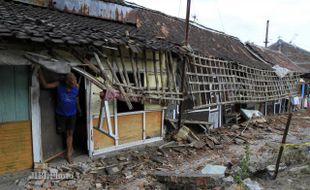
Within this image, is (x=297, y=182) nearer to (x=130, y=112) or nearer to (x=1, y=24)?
(x=130, y=112)

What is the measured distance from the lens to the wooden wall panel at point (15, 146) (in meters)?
5.26

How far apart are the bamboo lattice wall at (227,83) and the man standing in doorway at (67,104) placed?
4.58 m

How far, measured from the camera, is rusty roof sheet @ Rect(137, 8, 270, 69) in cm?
1012

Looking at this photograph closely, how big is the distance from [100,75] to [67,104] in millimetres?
1077

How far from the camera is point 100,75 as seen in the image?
6.37m

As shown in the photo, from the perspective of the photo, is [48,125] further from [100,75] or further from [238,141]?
[238,141]

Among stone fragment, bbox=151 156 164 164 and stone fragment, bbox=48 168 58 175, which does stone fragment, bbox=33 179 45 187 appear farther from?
stone fragment, bbox=151 156 164 164

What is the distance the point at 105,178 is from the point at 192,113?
17.8 feet

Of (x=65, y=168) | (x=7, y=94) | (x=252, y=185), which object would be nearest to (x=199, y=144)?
(x=252, y=185)

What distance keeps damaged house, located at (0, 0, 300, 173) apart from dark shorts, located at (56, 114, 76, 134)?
148 millimetres

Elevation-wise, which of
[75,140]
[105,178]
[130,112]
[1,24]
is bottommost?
[105,178]

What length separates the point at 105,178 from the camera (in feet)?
19.7

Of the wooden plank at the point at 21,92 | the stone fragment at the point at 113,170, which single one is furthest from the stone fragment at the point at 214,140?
the wooden plank at the point at 21,92

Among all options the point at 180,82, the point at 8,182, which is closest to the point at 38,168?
the point at 8,182
